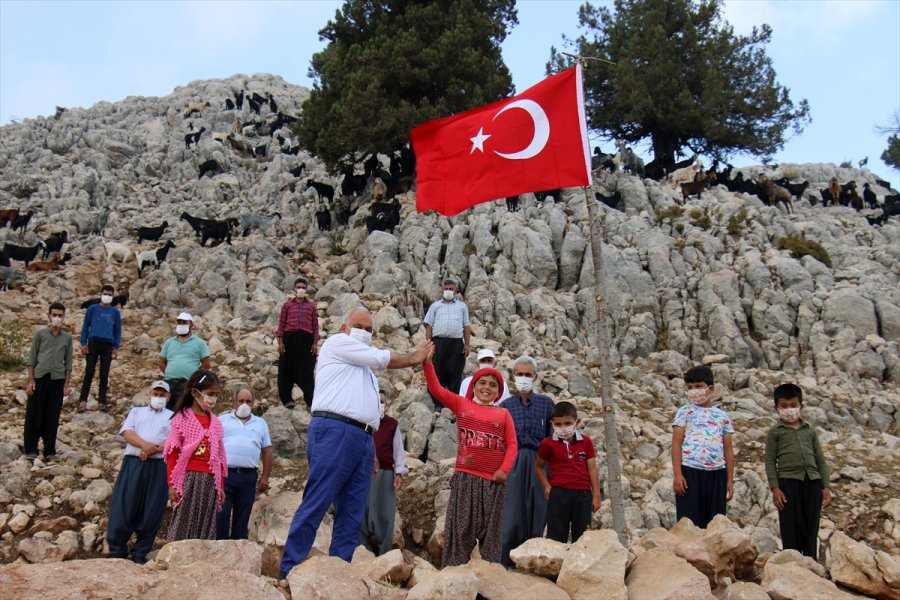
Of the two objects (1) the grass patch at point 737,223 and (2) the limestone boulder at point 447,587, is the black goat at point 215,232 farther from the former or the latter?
(2) the limestone boulder at point 447,587

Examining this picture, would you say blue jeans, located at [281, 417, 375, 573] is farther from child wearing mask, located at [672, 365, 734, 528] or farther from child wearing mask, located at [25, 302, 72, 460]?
child wearing mask, located at [25, 302, 72, 460]

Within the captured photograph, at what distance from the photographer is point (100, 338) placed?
35.6 feet

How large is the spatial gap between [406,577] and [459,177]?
4.50m

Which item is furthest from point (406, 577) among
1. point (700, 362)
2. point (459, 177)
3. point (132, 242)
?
point (132, 242)

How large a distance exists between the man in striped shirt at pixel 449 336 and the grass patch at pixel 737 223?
41.9 ft

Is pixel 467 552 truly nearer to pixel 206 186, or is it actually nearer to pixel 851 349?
pixel 851 349

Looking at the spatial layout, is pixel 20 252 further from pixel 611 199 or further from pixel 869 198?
pixel 869 198

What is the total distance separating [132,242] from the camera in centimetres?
2120

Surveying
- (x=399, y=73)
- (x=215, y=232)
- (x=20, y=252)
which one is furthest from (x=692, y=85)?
(x=20, y=252)

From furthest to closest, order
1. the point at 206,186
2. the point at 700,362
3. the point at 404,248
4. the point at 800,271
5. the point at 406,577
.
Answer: the point at 206,186 < the point at 404,248 < the point at 800,271 < the point at 700,362 < the point at 406,577

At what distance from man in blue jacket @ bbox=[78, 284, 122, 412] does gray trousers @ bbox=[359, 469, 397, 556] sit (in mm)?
6077

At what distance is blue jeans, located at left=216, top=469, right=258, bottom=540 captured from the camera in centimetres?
687

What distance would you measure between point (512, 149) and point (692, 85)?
25615 mm

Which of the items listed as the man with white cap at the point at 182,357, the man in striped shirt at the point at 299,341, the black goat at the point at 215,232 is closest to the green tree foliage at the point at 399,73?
the black goat at the point at 215,232
